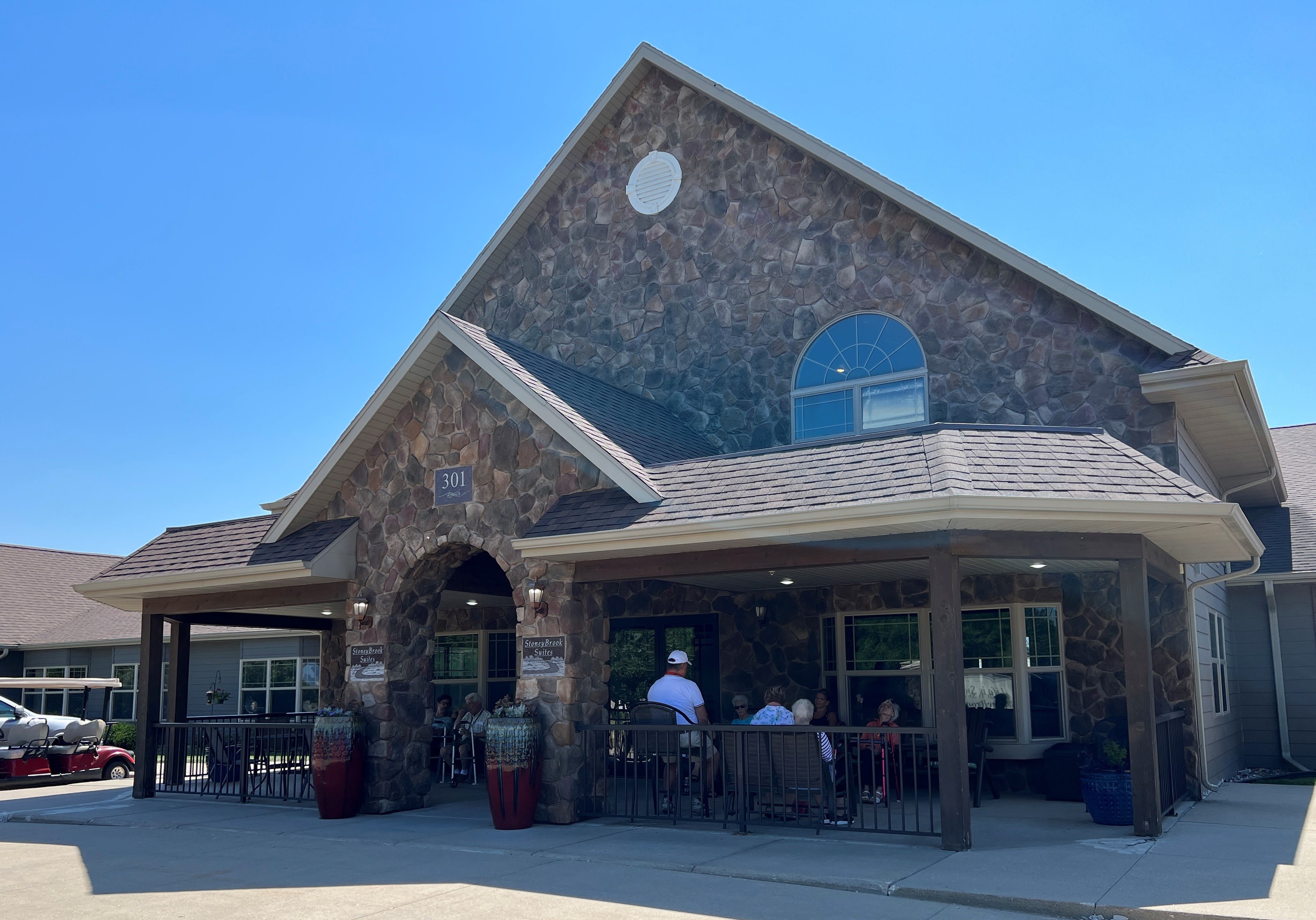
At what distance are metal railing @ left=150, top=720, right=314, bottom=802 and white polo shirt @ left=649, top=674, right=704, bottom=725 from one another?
14.0 feet


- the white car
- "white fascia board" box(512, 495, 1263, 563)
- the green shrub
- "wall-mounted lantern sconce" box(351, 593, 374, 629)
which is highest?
"white fascia board" box(512, 495, 1263, 563)

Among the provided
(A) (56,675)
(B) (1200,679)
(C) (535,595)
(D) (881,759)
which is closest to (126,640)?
(A) (56,675)

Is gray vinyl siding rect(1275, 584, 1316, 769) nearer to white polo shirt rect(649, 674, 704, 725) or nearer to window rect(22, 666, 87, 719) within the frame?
white polo shirt rect(649, 674, 704, 725)

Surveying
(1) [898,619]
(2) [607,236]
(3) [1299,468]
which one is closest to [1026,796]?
(1) [898,619]

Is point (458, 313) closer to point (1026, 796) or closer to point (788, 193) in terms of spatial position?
point (788, 193)

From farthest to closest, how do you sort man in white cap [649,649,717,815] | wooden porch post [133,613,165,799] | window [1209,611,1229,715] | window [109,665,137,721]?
window [109,665,137,721], wooden porch post [133,613,165,799], window [1209,611,1229,715], man in white cap [649,649,717,815]

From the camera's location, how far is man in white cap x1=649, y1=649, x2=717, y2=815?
1066 centimetres

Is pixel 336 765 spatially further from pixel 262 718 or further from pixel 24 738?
pixel 24 738

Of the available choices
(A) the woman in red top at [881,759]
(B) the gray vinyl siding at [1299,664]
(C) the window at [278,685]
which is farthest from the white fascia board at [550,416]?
(C) the window at [278,685]

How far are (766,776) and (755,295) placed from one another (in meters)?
6.99

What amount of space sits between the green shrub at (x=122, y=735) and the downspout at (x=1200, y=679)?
2215cm

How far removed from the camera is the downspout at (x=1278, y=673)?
50.4 feet

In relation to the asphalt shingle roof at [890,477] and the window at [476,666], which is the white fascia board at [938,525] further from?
the window at [476,666]

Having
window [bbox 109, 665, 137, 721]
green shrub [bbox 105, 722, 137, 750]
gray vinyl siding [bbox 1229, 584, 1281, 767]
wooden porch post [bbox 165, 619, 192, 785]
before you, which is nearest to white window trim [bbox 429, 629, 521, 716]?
wooden porch post [bbox 165, 619, 192, 785]
